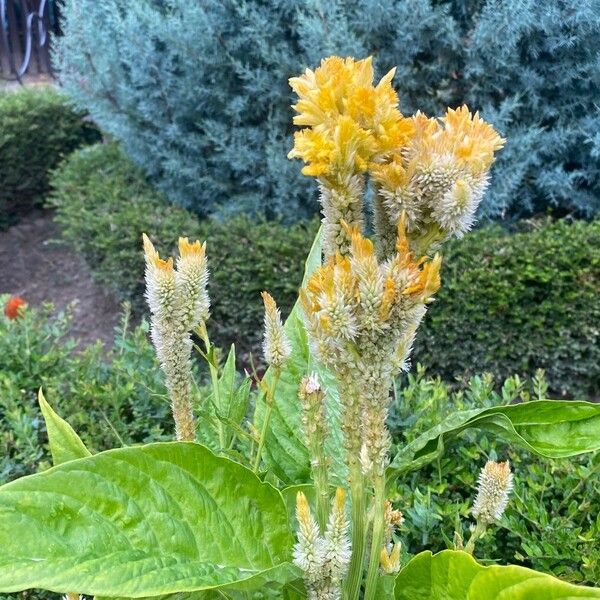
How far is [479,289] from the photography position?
3.46m

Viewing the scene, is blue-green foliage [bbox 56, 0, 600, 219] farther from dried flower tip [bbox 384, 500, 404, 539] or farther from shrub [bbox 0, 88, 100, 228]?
dried flower tip [bbox 384, 500, 404, 539]

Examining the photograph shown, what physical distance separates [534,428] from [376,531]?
285 mm

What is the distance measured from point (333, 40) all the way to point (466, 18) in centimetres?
84

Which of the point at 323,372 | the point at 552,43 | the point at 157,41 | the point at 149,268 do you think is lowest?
the point at 323,372

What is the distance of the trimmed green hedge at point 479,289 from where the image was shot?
345 centimetres

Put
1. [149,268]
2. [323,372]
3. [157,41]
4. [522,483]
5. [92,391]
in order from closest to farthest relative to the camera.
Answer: [149,268] < [323,372] < [522,483] < [92,391] < [157,41]

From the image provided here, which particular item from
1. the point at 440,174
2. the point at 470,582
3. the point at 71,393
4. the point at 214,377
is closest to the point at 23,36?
the point at 71,393

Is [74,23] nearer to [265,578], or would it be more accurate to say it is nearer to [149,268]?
[149,268]

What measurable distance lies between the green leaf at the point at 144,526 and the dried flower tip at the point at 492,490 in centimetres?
27

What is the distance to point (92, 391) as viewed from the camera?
2082 mm

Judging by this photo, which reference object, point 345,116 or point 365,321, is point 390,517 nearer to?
point 365,321

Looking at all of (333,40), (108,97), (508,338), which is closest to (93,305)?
(108,97)

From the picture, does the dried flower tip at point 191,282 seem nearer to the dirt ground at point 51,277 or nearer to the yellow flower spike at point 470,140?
the yellow flower spike at point 470,140

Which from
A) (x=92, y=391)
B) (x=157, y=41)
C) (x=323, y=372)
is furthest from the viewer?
(x=157, y=41)
